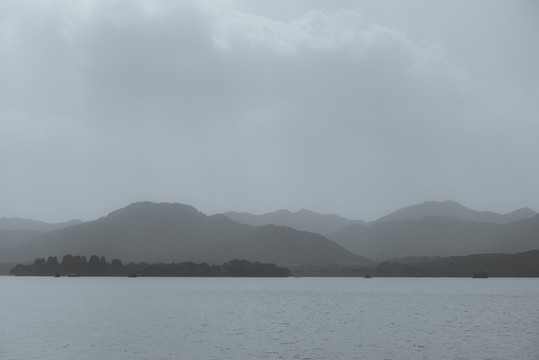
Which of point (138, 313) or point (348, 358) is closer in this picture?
point (348, 358)

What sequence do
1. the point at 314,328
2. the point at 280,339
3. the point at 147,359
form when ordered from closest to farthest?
the point at 147,359
the point at 280,339
the point at 314,328

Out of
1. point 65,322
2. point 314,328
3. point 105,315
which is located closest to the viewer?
point 314,328

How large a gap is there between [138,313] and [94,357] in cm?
7290

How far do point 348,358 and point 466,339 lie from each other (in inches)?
1054

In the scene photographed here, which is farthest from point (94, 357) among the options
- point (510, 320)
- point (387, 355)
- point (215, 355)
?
point (510, 320)

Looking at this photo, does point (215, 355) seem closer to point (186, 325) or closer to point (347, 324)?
point (186, 325)

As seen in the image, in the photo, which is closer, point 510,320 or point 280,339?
point 280,339

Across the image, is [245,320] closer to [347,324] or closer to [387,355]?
[347,324]

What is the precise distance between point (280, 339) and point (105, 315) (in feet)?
193

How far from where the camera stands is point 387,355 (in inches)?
2928

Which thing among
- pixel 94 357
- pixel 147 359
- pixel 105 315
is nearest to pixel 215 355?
pixel 147 359

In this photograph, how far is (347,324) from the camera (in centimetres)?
11588

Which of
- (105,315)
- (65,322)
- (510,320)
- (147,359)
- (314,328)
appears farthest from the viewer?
(105,315)

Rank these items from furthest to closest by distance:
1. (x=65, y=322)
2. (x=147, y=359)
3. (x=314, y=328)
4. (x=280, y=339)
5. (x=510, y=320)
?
(x=510, y=320), (x=65, y=322), (x=314, y=328), (x=280, y=339), (x=147, y=359)
